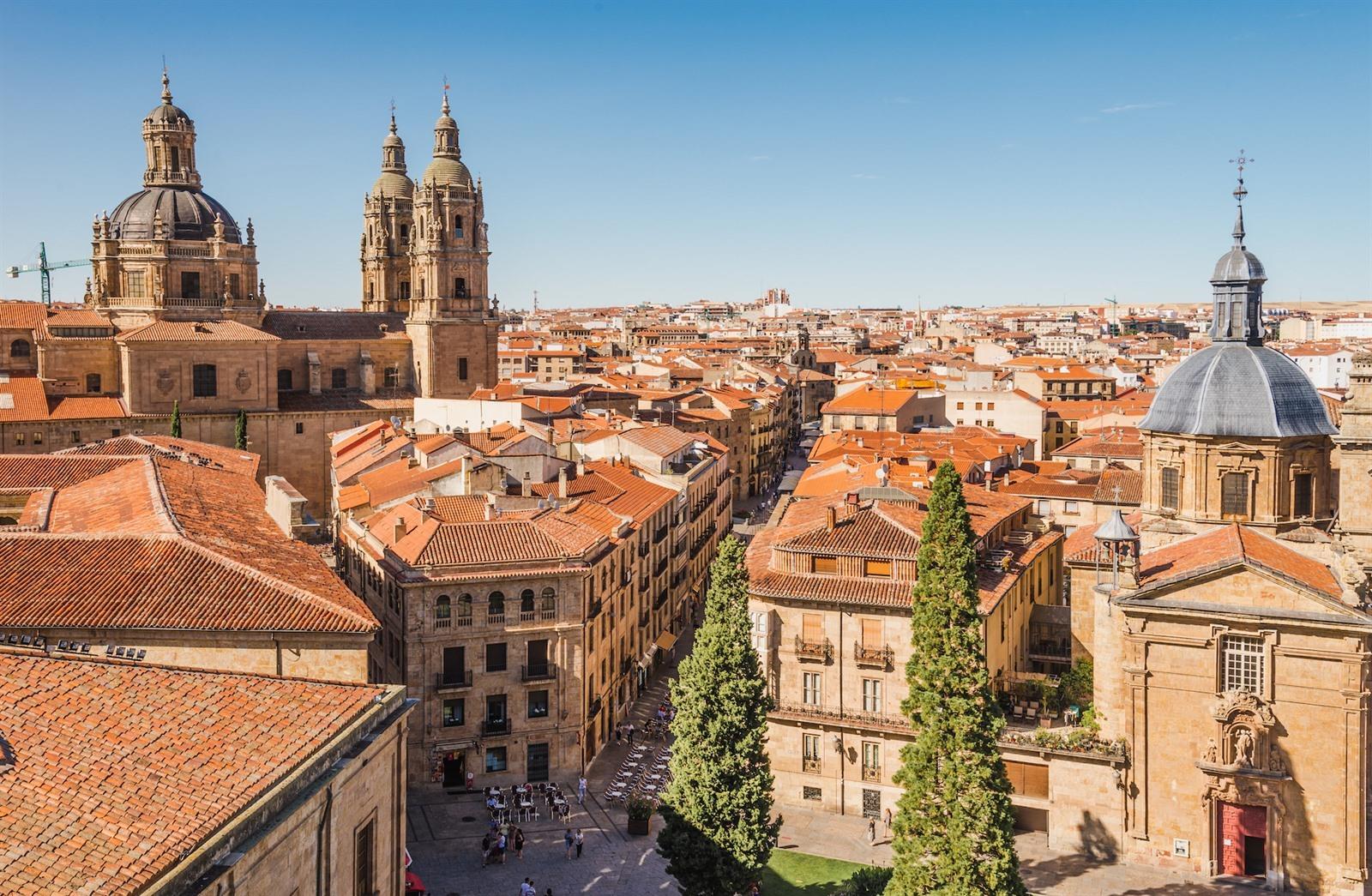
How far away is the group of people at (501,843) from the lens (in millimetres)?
32469

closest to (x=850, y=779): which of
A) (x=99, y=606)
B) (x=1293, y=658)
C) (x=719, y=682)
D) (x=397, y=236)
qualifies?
(x=719, y=682)

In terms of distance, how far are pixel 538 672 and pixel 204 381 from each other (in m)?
45.7

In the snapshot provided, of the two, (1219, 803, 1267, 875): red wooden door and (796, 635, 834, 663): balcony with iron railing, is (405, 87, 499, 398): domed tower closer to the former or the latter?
(796, 635, 834, 663): balcony with iron railing

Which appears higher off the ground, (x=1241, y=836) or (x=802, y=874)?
(x=1241, y=836)

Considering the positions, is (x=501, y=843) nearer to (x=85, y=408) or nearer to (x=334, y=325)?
(x=85, y=408)

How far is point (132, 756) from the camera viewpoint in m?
16.2

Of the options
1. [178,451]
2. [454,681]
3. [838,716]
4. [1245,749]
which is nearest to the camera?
[1245,749]

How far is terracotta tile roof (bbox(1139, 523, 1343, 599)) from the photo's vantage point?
32219mm

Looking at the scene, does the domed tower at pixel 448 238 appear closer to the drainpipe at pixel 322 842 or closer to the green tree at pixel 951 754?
the green tree at pixel 951 754

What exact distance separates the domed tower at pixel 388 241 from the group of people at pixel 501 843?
6799 cm

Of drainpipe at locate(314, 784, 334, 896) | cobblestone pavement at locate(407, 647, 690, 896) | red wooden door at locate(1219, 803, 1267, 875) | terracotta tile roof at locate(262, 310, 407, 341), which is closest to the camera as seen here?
drainpipe at locate(314, 784, 334, 896)

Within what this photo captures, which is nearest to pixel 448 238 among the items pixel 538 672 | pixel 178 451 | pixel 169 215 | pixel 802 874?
pixel 169 215

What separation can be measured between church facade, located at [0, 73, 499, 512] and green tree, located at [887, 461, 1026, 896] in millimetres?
55128

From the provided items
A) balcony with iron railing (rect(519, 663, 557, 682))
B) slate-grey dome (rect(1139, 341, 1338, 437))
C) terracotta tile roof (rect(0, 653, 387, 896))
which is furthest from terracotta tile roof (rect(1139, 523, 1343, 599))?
terracotta tile roof (rect(0, 653, 387, 896))
